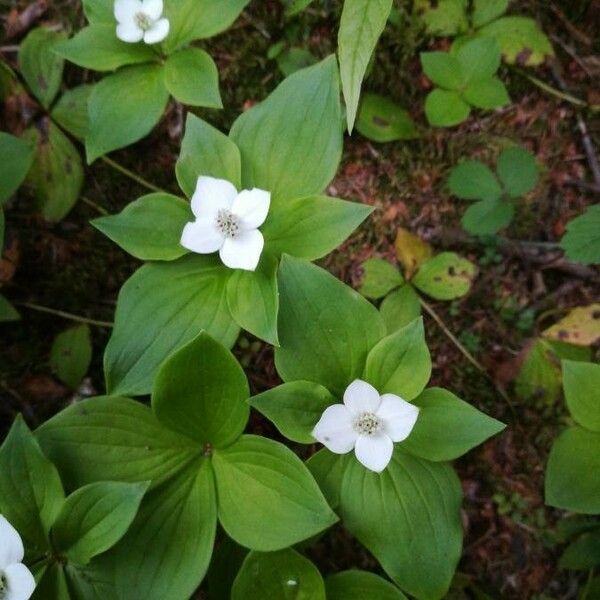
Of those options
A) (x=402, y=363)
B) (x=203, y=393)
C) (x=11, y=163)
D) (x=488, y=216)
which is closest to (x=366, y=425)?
(x=402, y=363)

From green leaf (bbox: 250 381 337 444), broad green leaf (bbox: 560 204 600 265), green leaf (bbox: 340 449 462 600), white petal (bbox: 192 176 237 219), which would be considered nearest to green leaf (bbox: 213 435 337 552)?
green leaf (bbox: 250 381 337 444)

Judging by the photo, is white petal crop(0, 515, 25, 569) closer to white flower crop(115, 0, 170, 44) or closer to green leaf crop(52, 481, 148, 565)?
green leaf crop(52, 481, 148, 565)

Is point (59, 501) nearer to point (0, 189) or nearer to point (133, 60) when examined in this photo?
point (0, 189)

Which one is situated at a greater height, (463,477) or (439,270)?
(439,270)

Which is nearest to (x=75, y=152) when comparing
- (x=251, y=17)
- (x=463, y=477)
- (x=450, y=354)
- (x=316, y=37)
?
(x=251, y=17)

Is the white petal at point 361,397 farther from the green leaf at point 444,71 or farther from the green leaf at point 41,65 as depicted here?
the green leaf at point 41,65

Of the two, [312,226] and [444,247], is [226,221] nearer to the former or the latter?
[312,226]
